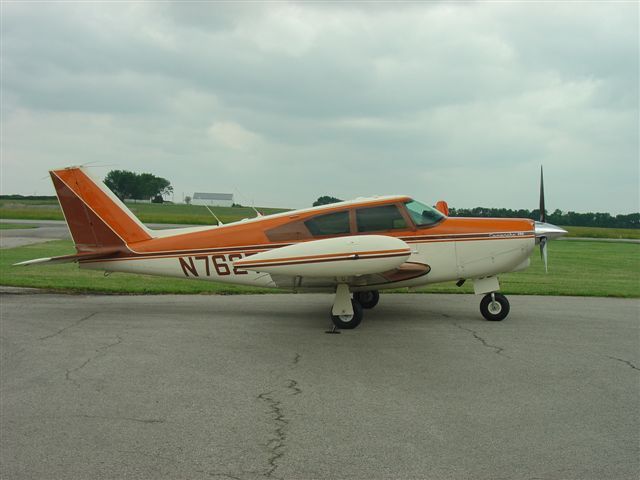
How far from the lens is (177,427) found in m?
5.20

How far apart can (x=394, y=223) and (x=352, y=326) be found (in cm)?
203

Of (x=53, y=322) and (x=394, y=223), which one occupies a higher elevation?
(x=394, y=223)

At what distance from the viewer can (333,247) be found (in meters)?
9.10

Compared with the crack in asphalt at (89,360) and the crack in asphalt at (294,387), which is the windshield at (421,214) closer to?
the crack in asphalt at (294,387)

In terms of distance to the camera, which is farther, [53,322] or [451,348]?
[53,322]

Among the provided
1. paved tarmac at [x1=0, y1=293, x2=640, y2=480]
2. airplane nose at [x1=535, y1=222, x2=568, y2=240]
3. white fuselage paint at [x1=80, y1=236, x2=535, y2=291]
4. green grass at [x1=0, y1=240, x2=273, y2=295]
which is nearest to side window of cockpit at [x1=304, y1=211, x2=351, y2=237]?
white fuselage paint at [x1=80, y1=236, x2=535, y2=291]

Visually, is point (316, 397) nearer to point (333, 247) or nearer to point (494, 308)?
point (333, 247)

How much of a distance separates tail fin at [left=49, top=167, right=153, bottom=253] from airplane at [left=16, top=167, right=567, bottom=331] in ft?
0.07

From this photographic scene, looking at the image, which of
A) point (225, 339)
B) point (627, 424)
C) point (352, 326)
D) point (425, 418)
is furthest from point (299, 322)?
point (627, 424)

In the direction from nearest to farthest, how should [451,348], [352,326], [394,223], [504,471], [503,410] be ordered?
[504,471] → [503,410] → [451,348] → [352,326] → [394,223]

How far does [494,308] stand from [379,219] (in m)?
2.66

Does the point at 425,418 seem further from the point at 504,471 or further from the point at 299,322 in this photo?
the point at 299,322

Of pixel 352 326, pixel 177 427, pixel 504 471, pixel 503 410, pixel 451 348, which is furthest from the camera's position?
pixel 352 326

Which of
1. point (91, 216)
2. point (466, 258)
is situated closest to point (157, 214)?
point (91, 216)
